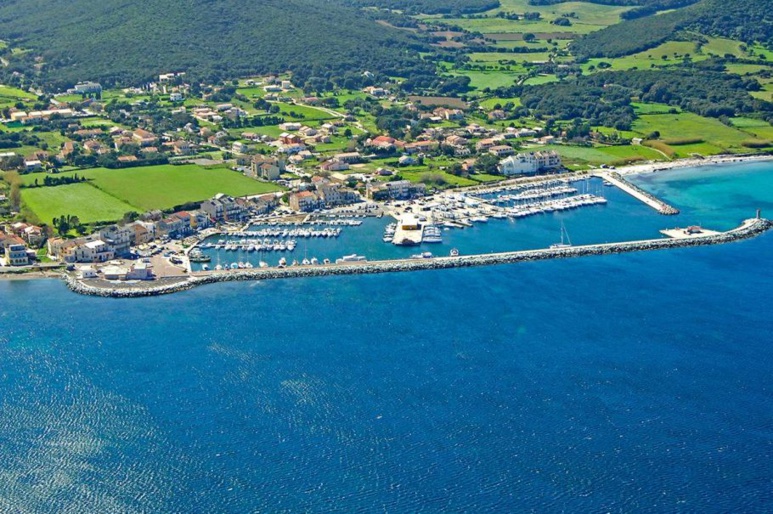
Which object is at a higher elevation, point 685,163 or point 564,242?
point 564,242

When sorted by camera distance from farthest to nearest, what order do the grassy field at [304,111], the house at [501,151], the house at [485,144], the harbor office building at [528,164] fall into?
the grassy field at [304,111], the house at [485,144], the house at [501,151], the harbor office building at [528,164]

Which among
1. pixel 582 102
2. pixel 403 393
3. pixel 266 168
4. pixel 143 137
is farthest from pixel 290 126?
pixel 403 393

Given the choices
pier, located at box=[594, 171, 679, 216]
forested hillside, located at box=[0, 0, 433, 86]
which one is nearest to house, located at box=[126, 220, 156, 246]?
pier, located at box=[594, 171, 679, 216]

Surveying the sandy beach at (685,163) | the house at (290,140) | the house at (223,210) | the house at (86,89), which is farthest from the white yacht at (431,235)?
the house at (86,89)

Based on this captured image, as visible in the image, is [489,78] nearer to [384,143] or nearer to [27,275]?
[384,143]

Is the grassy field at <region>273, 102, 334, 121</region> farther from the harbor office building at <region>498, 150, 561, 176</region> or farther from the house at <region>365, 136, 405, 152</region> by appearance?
the harbor office building at <region>498, 150, 561, 176</region>

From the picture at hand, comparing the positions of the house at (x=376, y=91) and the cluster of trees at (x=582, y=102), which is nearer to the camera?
the cluster of trees at (x=582, y=102)

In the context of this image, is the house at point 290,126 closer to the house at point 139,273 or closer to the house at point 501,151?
the house at point 501,151
